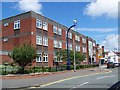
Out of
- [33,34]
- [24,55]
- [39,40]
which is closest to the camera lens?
[24,55]

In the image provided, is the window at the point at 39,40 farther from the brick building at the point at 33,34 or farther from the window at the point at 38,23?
the window at the point at 38,23

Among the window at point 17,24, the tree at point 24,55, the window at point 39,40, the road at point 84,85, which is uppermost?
the window at point 17,24

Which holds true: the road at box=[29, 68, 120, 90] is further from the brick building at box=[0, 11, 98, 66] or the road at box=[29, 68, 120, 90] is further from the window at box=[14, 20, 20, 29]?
the window at box=[14, 20, 20, 29]

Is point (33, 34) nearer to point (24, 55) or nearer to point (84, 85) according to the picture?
point (24, 55)

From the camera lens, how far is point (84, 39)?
81.8 metres

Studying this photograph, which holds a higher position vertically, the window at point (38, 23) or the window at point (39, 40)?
the window at point (38, 23)

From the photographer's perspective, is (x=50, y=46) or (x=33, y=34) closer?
(x=33, y=34)

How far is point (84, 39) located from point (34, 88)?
64522 millimetres

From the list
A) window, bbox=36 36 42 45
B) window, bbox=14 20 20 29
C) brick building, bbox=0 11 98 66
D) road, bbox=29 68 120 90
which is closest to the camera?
road, bbox=29 68 120 90

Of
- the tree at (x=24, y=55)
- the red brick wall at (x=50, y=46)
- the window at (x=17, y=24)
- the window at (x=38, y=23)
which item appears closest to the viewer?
the tree at (x=24, y=55)

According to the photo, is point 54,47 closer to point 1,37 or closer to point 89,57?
point 1,37

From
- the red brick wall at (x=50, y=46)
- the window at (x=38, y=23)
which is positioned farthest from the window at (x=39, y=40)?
the red brick wall at (x=50, y=46)

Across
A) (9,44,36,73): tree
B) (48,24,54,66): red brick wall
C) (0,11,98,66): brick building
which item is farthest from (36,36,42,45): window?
(9,44,36,73): tree


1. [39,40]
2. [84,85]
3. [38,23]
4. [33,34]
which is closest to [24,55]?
[84,85]
